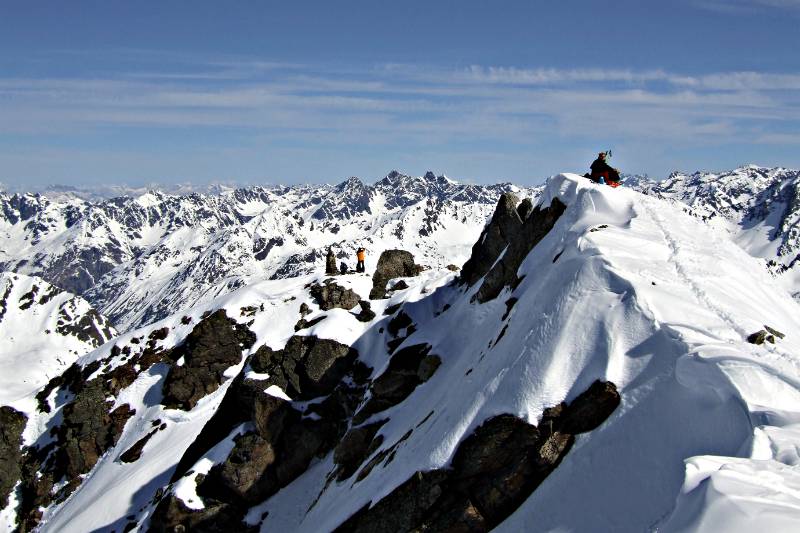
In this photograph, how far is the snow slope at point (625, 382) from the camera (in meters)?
14.6

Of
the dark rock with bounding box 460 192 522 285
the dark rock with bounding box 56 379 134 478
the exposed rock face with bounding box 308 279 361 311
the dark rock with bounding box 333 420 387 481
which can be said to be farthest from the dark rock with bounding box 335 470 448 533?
the dark rock with bounding box 56 379 134 478

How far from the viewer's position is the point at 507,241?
157 ft

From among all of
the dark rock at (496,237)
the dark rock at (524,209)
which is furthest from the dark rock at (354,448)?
the dark rock at (524,209)

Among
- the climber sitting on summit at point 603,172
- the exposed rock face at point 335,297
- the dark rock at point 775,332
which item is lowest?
the dark rock at point 775,332

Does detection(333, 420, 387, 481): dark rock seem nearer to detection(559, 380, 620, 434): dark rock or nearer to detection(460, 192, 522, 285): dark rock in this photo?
detection(460, 192, 522, 285): dark rock

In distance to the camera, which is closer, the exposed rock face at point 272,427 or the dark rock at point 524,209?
the exposed rock face at point 272,427

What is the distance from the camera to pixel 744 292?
25.7 meters

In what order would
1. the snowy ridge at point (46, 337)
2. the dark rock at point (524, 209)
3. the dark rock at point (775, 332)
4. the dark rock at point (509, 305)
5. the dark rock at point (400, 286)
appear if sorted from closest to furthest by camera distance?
the dark rock at point (775, 332), the dark rock at point (509, 305), the dark rock at point (524, 209), the dark rock at point (400, 286), the snowy ridge at point (46, 337)

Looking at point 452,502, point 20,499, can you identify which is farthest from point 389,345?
point 20,499

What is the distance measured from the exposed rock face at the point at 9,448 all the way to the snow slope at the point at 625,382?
114 ft

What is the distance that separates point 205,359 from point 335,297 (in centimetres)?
1756

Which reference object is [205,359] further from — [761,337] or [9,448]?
[761,337]

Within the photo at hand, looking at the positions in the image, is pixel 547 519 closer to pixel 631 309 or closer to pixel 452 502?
pixel 452 502

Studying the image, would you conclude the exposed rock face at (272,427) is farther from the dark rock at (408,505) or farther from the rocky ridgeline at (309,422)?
the dark rock at (408,505)
